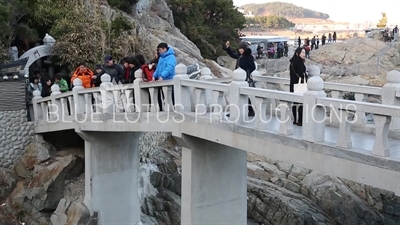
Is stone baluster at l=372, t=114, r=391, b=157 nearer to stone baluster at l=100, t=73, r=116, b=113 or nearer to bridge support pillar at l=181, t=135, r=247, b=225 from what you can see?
bridge support pillar at l=181, t=135, r=247, b=225

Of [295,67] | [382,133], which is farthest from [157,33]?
[382,133]

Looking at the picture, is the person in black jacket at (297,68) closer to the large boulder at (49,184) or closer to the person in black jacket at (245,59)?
the person in black jacket at (245,59)

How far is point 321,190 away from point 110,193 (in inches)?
339

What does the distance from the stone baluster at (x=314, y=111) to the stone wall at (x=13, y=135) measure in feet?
30.7

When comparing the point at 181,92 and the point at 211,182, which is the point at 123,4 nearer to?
the point at 181,92

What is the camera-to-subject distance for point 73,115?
12125 millimetres

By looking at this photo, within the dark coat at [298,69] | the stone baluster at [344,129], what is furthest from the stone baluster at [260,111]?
the stone baluster at [344,129]

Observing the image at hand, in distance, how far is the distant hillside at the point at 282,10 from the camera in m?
175

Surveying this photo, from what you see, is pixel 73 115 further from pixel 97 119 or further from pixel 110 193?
pixel 110 193

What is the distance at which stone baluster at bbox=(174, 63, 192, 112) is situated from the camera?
9.05 meters

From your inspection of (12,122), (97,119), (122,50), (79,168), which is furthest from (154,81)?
(122,50)

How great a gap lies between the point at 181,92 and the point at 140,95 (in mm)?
1209

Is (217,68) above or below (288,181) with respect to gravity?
above

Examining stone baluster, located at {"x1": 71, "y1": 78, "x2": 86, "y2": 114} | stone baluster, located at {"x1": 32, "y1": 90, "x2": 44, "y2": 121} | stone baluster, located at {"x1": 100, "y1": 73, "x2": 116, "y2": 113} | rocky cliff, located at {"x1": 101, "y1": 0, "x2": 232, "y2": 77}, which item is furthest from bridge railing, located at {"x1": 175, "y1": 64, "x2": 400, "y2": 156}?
rocky cliff, located at {"x1": 101, "y1": 0, "x2": 232, "y2": 77}
